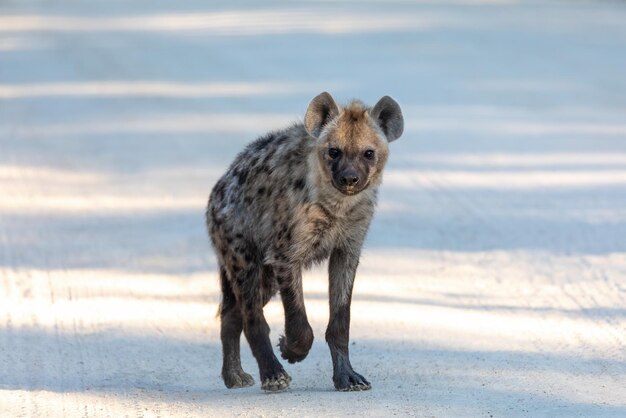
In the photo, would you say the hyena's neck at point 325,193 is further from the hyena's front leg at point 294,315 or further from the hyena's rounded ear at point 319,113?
the hyena's front leg at point 294,315

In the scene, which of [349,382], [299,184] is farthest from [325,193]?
[349,382]

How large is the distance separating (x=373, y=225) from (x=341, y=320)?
3.25 metres

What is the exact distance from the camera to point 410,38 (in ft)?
52.1

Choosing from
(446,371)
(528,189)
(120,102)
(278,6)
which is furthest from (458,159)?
(278,6)

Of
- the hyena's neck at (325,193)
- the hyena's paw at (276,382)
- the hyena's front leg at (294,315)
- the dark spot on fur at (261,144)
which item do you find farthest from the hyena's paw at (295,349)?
the dark spot on fur at (261,144)

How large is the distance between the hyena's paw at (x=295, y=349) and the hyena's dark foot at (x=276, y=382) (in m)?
0.10

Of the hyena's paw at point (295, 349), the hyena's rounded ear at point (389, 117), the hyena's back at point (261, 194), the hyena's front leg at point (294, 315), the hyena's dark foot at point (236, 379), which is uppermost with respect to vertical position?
the hyena's rounded ear at point (389, 117)

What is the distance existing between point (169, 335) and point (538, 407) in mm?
2323

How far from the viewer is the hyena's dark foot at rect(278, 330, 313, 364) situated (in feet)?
18.8

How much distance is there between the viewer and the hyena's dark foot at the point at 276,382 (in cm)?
572

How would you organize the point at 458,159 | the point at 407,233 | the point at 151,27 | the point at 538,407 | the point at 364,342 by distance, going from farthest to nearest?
the point at 151,27
the point at 458,159
the point at 407,233
the point at 364,342
the point at 538,407

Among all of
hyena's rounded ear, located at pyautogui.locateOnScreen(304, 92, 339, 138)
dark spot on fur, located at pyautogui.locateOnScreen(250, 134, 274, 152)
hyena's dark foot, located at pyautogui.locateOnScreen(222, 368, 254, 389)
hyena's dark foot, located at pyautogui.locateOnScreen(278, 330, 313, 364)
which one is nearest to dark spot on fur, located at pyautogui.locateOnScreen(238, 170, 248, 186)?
dark spot on fur, located at pyautogui.locateOnScreen(250, 134, 274, 152)

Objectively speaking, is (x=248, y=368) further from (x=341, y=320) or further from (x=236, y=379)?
(x=341, y=320)

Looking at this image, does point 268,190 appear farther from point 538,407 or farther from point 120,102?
point 120,102
